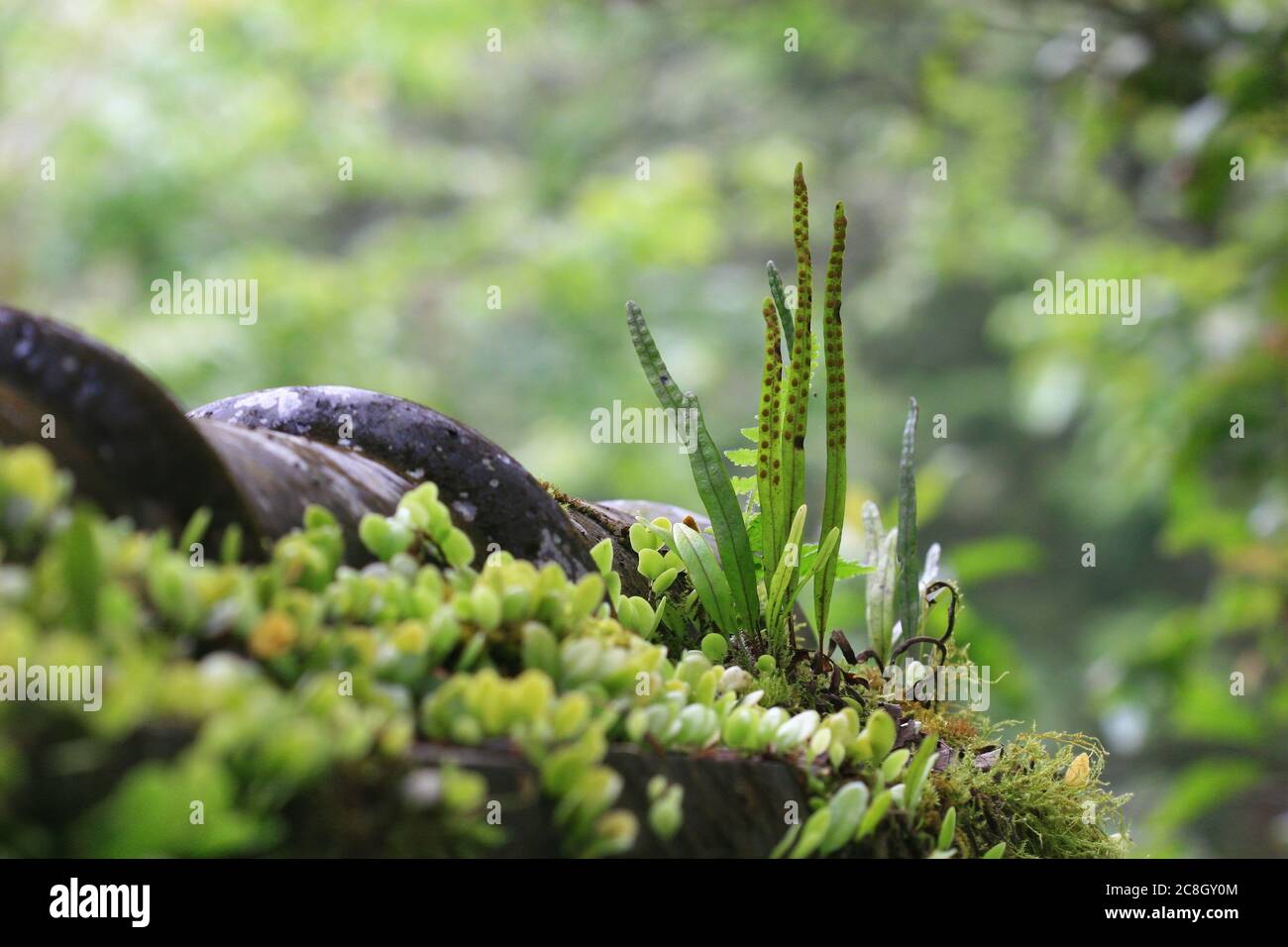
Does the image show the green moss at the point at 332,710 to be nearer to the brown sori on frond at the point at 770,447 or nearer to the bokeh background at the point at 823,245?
the brown sori on frond at the point at 770,447

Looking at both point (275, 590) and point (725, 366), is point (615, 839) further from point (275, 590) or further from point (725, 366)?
point (725, 366)

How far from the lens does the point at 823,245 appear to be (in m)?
10.6

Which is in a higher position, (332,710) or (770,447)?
(770,447)

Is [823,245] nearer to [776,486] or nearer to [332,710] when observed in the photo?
[776,486]

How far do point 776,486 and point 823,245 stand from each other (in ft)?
30.5

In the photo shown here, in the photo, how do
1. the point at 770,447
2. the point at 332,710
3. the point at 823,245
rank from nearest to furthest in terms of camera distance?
the point at 332,710 → the point at 770,447 → the point at 823,245

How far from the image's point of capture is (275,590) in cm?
94

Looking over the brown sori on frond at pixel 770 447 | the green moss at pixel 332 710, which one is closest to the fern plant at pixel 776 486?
the brown sori on frond at pixel 770 447

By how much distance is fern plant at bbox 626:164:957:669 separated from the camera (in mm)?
1561

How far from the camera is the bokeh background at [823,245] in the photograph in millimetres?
3570

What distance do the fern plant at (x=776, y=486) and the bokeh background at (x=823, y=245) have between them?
1050 millimetres

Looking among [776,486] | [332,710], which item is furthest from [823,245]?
[332,710]

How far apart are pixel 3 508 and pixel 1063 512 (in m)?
11.0
